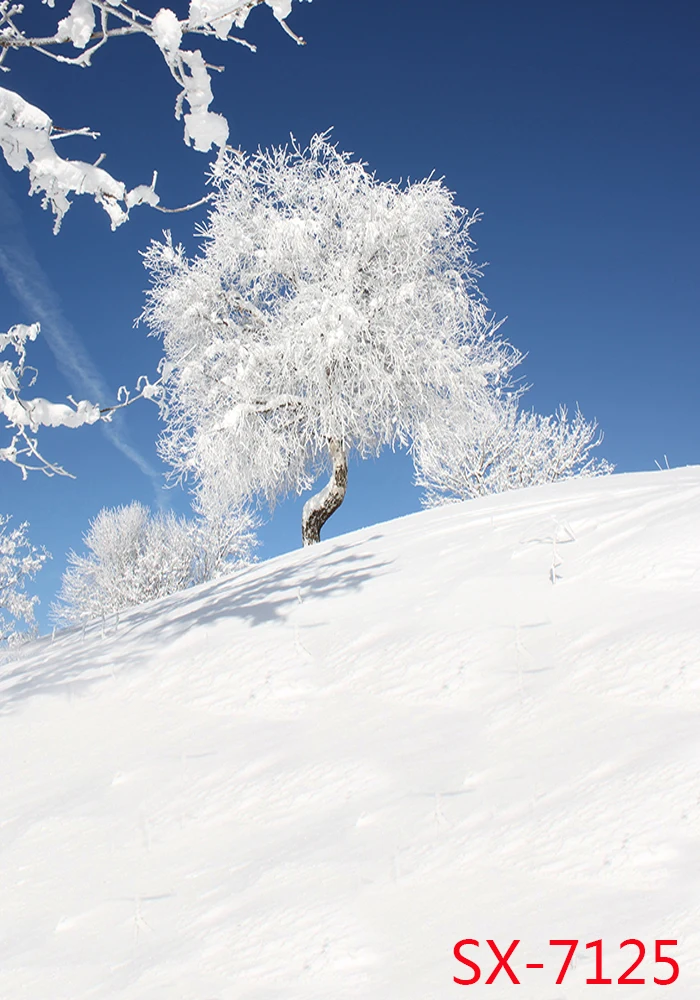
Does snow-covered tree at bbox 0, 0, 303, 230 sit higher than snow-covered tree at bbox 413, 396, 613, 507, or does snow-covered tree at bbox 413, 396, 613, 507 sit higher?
snow-covered tree at bbox 413, 396, 613, 507

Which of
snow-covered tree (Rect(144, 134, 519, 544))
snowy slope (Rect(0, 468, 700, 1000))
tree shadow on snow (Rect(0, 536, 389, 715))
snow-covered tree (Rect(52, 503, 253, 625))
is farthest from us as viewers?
snow-covered tree (Rect(52, 503, 253, 625))

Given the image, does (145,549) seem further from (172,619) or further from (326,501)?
(172,619)

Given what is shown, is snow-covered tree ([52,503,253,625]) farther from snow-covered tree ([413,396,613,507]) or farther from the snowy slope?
the snowy slope

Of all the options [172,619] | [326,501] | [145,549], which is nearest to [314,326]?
[326,501]

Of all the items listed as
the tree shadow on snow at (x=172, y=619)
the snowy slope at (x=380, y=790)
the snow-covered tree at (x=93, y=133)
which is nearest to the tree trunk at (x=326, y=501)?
the tree shadow on snow at (x=172, y=619)

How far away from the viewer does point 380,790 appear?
2662 millimetres

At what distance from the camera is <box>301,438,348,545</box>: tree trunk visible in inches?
606

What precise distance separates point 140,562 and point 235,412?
48.1ft

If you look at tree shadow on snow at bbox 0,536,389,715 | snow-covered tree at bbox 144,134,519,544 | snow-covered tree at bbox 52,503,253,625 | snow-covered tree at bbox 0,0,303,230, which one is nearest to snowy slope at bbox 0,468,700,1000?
tree shadow on snow at bbox 0,536,389,715

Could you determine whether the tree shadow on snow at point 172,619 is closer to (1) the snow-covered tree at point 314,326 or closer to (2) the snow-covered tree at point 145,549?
(1) the snow-covered tree at point 314,326

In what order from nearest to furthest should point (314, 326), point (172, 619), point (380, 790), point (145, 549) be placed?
point (380, 790) → point (172, 619) → point (314, 326) → point (145, 549)

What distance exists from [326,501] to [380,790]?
504 inches

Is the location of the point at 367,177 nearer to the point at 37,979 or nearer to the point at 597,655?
the point at 597,655

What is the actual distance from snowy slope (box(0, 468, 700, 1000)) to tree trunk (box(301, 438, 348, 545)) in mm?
10220
